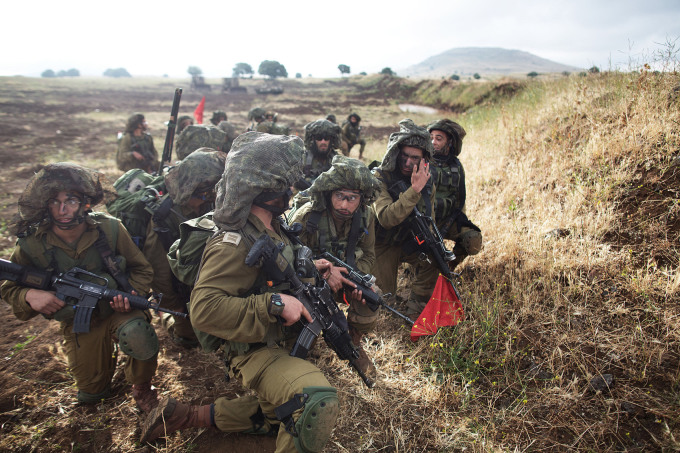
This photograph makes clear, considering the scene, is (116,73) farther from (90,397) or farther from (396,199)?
(396,199)

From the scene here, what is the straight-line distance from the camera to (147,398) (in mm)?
2912

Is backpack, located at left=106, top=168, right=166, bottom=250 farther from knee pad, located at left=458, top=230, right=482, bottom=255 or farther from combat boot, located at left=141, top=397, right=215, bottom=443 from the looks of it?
knee pad, located at left=458, top=230, right=482, bottom=255

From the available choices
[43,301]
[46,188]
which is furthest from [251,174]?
[43,301]

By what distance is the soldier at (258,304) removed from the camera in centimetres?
198

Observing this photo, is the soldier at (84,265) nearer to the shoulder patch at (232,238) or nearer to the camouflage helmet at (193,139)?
the shoulder patch at (232,238)

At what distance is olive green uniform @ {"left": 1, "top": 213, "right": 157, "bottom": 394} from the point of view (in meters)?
2.72

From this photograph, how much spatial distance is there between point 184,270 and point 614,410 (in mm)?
3620

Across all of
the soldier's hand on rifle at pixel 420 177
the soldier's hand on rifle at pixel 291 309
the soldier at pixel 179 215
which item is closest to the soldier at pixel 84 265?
the soldier at pixel 179 215

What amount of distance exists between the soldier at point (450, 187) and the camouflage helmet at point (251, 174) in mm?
2553

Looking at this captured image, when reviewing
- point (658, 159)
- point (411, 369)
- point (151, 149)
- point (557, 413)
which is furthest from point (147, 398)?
point (151, 149)

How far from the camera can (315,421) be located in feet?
6.36

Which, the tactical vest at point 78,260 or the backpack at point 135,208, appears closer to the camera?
the tactical vest at point 78,260

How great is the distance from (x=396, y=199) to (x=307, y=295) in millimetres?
1914

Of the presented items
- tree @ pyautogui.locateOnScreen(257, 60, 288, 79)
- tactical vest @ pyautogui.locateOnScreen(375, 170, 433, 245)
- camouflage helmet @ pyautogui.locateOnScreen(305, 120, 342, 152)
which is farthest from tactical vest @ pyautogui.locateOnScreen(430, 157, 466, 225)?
tree @ pyautogui.locateOnScreen(257, 60, 288, 79)
